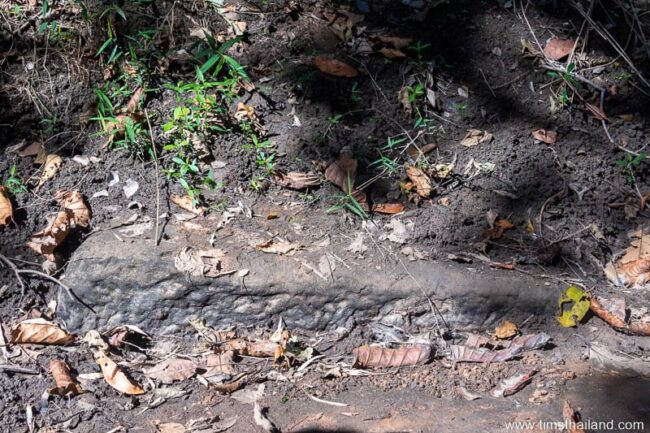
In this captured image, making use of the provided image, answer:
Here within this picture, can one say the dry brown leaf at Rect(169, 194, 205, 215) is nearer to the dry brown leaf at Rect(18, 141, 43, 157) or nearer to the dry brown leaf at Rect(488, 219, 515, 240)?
the dry brown leaf at Rect(18, 141, 43, 157)

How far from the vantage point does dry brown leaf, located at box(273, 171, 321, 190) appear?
368 cm

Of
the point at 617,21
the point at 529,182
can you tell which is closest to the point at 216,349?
the point at 529,182

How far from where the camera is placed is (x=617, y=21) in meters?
4.29

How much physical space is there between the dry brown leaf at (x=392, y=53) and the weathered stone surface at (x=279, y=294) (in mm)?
1423

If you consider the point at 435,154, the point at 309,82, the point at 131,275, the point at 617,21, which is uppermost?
the point at 617,21

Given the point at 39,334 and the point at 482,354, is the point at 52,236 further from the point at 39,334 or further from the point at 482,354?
the point at 482,354

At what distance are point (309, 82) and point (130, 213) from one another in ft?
4.18

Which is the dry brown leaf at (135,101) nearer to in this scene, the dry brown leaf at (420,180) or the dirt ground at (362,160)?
the dirt ground at (362,160)

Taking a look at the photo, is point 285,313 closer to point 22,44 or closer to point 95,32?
point 95,32

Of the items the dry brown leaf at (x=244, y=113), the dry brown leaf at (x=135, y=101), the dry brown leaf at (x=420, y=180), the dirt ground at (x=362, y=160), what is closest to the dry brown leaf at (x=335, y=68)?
the dirt ground at (x=362, y=160)

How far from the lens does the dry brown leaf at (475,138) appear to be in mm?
3859

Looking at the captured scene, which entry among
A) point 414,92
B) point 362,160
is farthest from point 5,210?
point 414,92

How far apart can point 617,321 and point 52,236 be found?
280cm

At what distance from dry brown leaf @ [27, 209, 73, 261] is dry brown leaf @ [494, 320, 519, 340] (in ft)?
7.23
